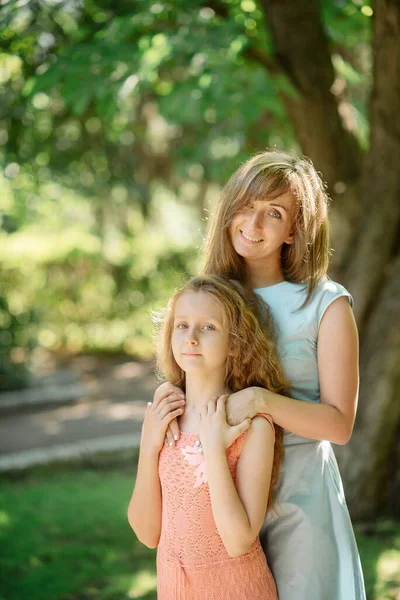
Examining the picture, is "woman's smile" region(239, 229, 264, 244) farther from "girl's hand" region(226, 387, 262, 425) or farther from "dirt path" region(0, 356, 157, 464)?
"dirt path" region(0, 356, 157, 464)

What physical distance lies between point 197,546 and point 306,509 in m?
0.35

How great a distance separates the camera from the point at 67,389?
10125mm

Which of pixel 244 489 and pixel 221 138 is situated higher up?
pixel 221 138

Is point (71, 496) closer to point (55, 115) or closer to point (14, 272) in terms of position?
point (55, 115)

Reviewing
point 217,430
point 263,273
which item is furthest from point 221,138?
point 217,430

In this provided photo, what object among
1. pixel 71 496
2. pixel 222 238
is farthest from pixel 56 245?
pixel 222 238

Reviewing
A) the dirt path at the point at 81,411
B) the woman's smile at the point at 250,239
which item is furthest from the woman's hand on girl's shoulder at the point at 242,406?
the dirt path at the point at 81,411

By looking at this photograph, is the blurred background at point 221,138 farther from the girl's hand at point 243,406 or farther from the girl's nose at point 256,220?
the girl's hand at point 243,406

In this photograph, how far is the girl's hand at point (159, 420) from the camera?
2.18 m

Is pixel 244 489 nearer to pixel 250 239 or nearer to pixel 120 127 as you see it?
pixel 250 239

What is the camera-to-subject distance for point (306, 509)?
2.26 m

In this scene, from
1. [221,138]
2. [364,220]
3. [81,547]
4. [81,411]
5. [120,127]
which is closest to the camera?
[364,220]

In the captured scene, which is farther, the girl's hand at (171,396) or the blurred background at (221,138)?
the blurred background at (221,138)

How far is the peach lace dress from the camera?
6.96 feet
